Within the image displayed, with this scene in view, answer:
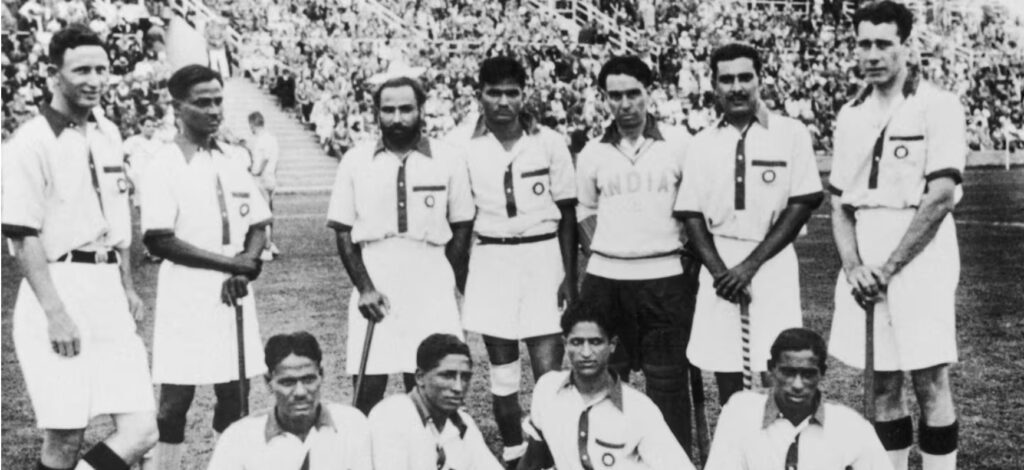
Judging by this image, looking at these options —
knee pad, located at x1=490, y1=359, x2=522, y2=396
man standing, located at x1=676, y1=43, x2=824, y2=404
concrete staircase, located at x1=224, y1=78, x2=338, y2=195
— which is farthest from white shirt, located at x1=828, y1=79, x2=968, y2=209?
concrete staircase, located at x1=224, y1=78, x2=338, y2=195

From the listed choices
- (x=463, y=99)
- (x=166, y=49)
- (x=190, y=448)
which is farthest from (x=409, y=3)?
(x=190, y=448)

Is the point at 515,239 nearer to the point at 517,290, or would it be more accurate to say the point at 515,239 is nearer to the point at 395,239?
the point at 517,290

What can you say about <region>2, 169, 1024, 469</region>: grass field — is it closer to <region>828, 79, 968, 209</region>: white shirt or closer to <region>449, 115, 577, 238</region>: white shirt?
<region>449, 115, 577, 238</region>: white shirt

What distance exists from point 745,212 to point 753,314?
0.51 meters

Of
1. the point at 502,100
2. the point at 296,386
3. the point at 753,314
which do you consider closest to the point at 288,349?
the point at 296,386

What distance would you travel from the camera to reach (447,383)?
5.00 m

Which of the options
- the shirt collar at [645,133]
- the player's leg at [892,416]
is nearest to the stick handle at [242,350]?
the shirt collar at [645,133]

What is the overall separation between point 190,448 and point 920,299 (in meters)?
4.35

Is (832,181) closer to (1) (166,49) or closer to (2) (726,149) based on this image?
(2) (726,149)

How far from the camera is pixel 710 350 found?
5.95 m

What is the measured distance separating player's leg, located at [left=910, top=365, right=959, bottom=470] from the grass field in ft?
3.54

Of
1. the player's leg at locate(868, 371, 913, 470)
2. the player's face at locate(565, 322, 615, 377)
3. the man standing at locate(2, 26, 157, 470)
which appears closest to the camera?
the man standing at locate(2, 26, 157, 470)

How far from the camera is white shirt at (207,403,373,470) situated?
4.80 meters

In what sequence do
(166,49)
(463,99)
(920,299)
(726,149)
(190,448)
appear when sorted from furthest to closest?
(463,99)
(166,49)
(190,448)
(726,149)
(920,299)
